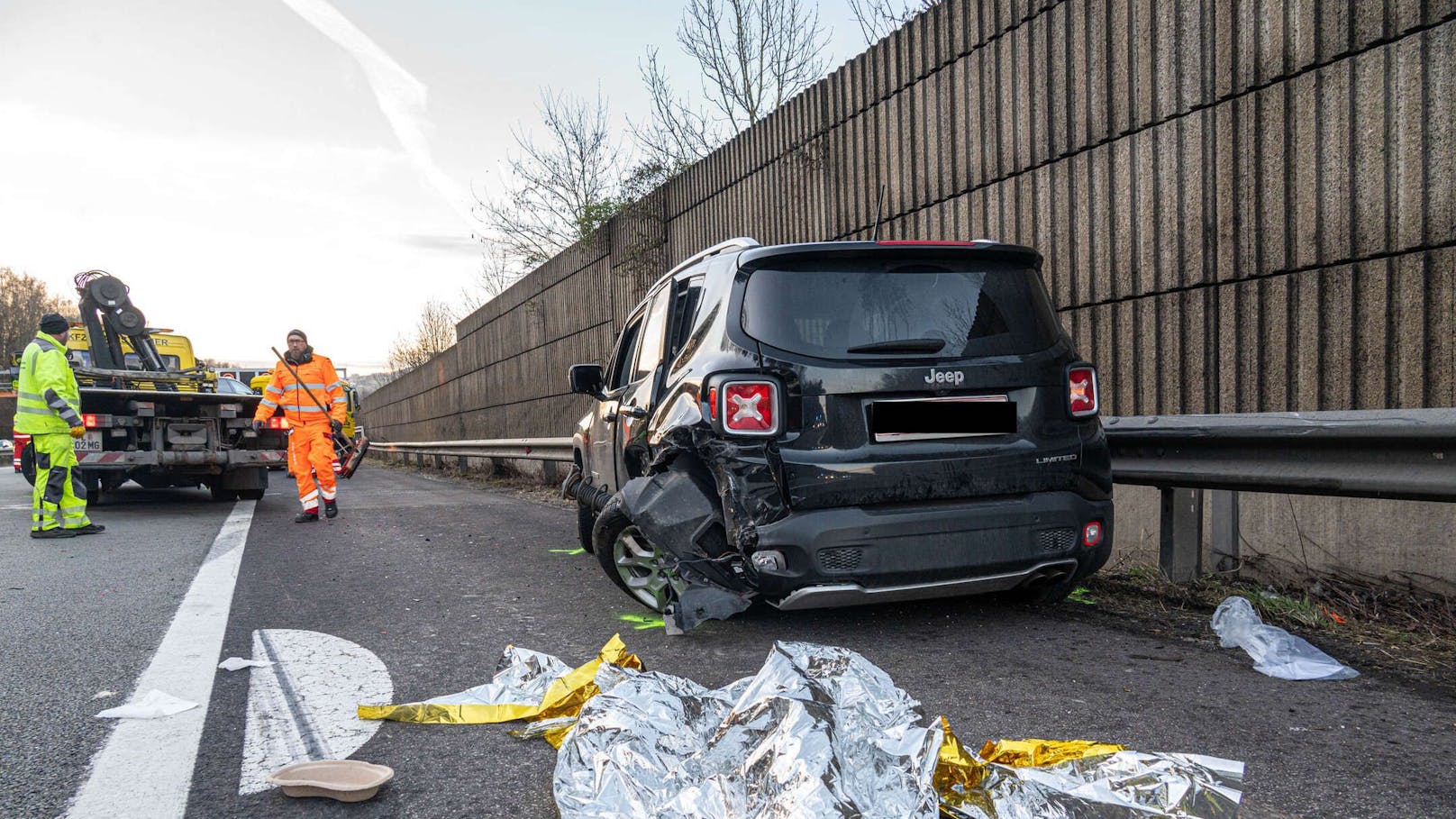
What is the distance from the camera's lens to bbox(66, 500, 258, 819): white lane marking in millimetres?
2182

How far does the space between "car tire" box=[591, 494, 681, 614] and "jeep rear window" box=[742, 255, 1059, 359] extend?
127cm

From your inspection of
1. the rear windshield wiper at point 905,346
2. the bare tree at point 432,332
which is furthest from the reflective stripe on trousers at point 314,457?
the bare tree at point 432,332

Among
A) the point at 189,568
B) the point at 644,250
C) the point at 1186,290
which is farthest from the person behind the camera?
the point at 644,250

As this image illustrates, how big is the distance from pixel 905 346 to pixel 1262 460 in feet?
5.40

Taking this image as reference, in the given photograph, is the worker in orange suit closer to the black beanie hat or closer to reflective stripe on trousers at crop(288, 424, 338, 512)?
reflective stripe on trousers at crop(288, 424, 338, 512)

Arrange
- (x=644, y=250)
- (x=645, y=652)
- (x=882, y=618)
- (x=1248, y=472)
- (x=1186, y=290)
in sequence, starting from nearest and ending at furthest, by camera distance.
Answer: (x=645, y=652)
(x=1248, y=472)
(x=882, y=618)
(x=1186, y=290)
(x=644, y=250)

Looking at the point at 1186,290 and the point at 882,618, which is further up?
the point at 1186,290

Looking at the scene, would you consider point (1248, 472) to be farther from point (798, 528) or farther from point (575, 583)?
point (575, 583)

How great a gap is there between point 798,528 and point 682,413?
706 millimetres

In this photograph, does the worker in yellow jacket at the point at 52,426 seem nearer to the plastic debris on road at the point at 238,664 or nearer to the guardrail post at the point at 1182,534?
the plastic debris on road at the point at 238,664

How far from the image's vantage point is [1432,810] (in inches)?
80.0

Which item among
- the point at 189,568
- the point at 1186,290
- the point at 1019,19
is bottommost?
the point at 189,568

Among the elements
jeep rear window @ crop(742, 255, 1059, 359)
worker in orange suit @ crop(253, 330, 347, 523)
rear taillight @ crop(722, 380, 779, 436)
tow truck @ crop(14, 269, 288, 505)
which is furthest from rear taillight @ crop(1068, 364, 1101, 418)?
tow truck @ crop(14, 269, 288, 505)

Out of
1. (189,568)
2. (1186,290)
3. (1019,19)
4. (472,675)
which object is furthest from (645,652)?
(1019,19)
